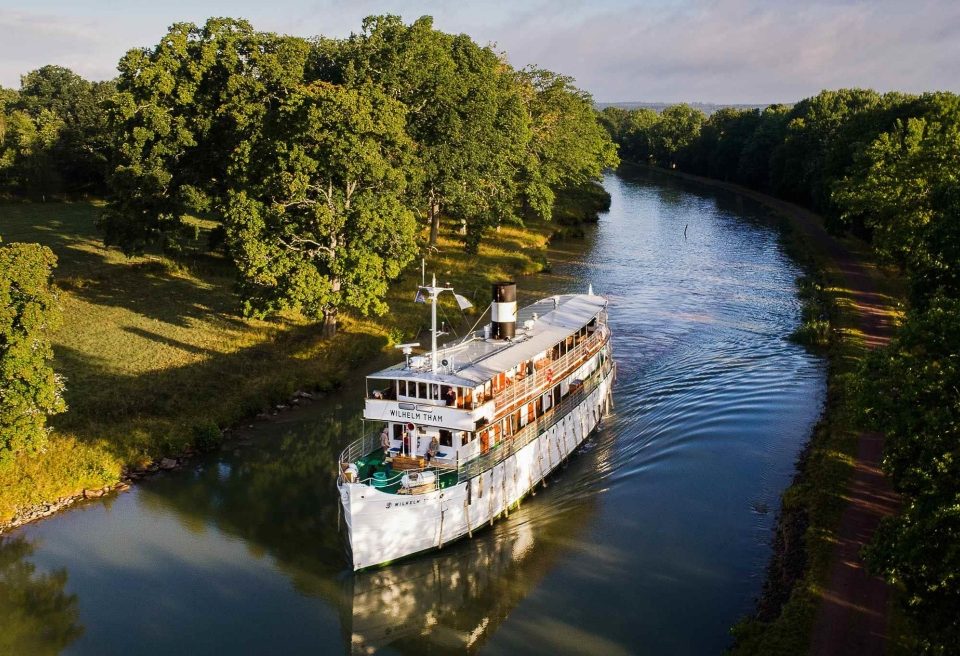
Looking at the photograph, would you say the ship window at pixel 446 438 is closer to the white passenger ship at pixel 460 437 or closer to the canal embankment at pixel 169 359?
the white passenger ship at pixel 460 437

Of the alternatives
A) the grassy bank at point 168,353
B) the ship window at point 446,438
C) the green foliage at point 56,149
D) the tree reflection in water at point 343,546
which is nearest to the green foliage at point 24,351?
the grassy bank at point 168,353

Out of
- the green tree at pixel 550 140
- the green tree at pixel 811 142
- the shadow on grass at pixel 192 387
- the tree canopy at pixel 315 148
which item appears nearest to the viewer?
the shadow on grass at pixel 192 387

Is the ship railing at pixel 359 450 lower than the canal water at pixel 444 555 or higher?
higher

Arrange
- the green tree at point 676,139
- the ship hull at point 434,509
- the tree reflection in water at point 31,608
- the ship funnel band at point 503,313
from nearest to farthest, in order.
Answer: the tree reflection in water at point 31,608 < the ship hull at point 434,509 < the ship funnel band at point 503,313 < the green tree at point 676,139

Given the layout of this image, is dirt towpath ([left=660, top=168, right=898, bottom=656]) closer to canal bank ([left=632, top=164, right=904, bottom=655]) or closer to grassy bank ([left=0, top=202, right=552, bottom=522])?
canal bank ([left=632, top=164, right=904, bottom=655])

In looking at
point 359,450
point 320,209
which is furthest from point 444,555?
point 320,209

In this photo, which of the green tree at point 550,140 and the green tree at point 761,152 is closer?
the green tree at point 550,140

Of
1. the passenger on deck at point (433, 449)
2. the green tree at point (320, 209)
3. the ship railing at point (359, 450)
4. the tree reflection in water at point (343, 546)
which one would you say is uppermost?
the green tree at point (320, 209)

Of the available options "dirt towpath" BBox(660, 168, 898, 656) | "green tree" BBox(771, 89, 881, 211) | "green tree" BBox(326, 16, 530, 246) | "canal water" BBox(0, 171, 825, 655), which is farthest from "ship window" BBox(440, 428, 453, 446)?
"green tree" BBox(771, 89, 881, 211)
